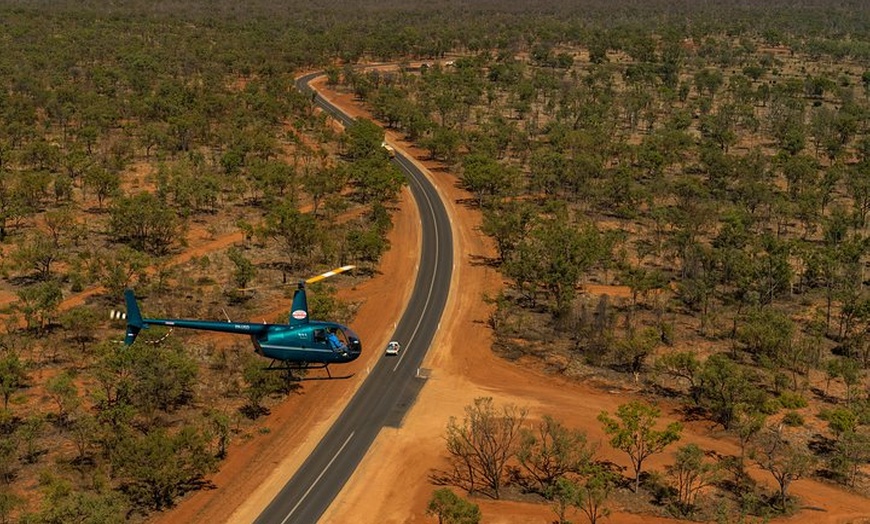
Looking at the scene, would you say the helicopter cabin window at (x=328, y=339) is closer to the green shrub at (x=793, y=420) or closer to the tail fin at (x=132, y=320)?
the tail fin at (x=132, y=320)

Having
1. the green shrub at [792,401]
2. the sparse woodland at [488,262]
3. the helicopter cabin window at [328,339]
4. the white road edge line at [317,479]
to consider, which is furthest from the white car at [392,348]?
the green shrub at [792,401]

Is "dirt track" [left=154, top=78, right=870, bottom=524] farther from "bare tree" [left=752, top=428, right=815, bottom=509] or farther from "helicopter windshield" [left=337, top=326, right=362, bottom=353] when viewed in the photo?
"helicopter windshield" [left=337, top=326, right=362, bottom=353]

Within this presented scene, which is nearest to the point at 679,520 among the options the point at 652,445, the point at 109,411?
the point at 652,445

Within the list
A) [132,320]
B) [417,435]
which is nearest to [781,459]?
[417,435]

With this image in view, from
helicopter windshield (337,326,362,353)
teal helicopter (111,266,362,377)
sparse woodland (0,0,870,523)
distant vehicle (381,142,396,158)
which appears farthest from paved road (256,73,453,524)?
distant vehicle (381,142,396,158)

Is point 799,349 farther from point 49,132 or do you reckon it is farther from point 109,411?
point 49,132
